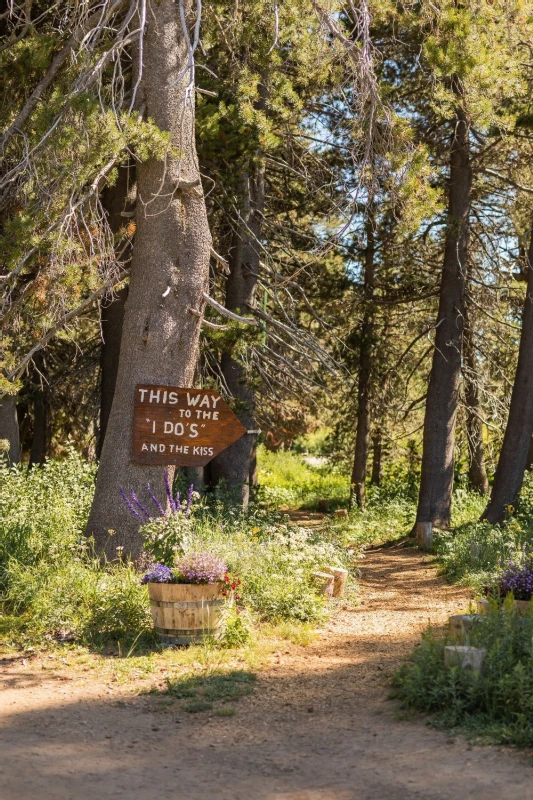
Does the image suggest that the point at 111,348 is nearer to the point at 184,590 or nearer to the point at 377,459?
the point at 184,590

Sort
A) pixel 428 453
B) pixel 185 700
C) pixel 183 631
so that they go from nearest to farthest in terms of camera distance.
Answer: pixel 185 700 < pixel 183 631 < pixel 428 453

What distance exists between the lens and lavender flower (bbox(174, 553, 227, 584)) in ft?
23.3

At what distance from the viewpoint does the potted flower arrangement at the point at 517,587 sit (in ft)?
21.9

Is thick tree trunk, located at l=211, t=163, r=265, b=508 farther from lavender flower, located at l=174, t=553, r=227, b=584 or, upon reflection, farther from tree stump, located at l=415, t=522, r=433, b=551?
lavender flower, located at l=174, t=553, r=227, b=584

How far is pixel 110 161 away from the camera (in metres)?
8.62

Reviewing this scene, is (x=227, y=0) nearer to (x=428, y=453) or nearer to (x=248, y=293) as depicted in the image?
(x=248, y=293)

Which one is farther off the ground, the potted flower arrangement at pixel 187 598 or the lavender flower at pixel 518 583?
the lavender flower at pixel 518 583

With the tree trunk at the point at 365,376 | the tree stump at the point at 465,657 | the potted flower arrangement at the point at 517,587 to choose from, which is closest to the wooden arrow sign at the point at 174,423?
the potted flower arrangement at the point at 517,587

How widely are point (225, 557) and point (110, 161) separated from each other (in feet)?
13.3

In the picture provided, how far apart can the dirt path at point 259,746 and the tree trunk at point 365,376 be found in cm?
Answer: 974

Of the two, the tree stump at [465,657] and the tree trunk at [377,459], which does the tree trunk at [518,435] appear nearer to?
the tree trunk at [377,459]

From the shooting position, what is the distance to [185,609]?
7066mm

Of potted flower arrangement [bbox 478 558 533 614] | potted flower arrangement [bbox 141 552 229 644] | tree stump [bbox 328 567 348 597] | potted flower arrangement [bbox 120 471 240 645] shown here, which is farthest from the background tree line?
potted flower arrangement [bbox 478 558 533 614]

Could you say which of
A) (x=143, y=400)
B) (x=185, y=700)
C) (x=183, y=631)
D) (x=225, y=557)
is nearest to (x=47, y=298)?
(x=143, y=400)
